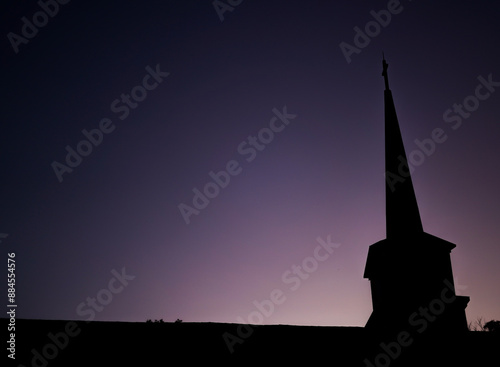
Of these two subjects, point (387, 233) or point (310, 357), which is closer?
point (310, 357)

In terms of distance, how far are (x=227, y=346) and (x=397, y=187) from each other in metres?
11.3

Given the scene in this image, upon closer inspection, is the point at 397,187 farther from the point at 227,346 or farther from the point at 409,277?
the point at 227,346

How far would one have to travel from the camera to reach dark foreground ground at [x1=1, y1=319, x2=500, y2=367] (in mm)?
11094

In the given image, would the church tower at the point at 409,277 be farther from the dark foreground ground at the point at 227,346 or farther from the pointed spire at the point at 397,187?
the dark foreground ground at the point at 227,346

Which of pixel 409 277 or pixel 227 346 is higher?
pixel 409 277

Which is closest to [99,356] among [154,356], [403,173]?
[154,356]

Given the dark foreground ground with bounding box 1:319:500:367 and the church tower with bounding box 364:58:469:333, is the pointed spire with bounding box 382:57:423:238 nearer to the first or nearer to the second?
the church tower with bounding box 364:58:469:333

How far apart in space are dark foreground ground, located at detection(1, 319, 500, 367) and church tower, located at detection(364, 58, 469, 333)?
747 mm

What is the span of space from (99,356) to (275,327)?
240 inches

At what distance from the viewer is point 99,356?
11.3 metres

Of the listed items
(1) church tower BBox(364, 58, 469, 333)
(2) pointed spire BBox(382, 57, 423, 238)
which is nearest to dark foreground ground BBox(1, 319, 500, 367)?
(1) church tower BBox(364, 58, 469, 333)

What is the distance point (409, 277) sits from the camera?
16906 millimetres

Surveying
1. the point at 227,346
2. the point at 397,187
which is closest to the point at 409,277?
the point at 397,187

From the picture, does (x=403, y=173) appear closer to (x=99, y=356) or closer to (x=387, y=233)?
(x=387, y=233)
